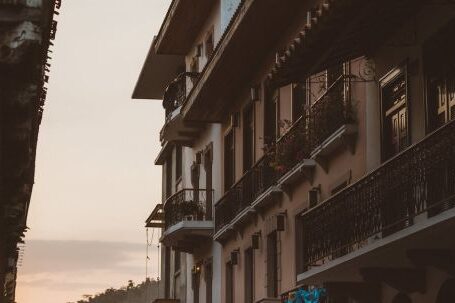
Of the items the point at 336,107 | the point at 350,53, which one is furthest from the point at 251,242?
the point at 350,53

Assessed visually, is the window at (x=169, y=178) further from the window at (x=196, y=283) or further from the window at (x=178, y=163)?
the window at (x=196, y=283)

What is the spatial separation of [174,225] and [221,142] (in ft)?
9.71

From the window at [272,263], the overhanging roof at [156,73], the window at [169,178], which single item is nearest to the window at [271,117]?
the window at [272,263]

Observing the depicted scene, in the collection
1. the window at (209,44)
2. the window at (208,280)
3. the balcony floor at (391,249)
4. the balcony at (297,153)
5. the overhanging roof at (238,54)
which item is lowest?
the balcony floor at (391,249)

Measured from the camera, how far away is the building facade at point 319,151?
64.0 feet

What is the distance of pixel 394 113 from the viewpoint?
73.2 feet

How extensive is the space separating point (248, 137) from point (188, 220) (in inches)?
193

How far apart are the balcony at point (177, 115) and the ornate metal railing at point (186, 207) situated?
206 cm

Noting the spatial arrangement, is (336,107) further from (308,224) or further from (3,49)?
(3,49)

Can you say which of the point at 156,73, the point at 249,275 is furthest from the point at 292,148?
the point at 156,73

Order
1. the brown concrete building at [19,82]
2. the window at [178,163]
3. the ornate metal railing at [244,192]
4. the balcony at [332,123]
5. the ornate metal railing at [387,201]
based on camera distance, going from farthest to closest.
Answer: the window at [178,163] → the ornate metal railing at [244,192] → the balcony at [332,123] → the brown concrete building at [19,82] → the ornate metal railing at [387,201]

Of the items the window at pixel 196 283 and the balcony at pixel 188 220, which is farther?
the window at pixel 196 283

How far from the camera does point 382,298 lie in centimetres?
2256

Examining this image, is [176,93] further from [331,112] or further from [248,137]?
[331,112]
